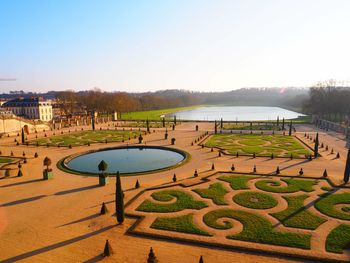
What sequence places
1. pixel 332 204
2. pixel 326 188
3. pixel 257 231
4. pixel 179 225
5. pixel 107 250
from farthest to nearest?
pixel 326 188 < pixel 332 204 < pixel 179 225 < pixel 257 231 < pixel 107 250

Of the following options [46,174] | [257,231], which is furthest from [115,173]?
[257,231]

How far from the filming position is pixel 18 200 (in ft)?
82.0

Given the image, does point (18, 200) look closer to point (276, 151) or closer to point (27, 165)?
point (27, 165)

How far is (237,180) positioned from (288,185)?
4962 millimetres

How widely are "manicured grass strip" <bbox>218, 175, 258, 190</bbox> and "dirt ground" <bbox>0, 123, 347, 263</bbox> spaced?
2.89m

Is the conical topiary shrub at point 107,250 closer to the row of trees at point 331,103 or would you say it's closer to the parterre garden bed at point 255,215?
the parterre garden bed at point 255,215

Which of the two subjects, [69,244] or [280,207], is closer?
[69,244]

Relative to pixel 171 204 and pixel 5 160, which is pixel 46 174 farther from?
pixel 171 204

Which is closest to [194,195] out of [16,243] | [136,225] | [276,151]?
[136,225]

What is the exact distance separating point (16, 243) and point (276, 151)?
123 ft

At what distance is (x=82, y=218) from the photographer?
2125cm

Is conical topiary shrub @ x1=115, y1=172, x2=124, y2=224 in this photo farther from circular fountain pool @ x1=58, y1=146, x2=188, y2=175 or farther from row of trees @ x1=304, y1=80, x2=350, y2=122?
row of trees @ x1=304, y1=80, x2=350, y2=122

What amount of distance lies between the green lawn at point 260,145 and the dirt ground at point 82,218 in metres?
4.35

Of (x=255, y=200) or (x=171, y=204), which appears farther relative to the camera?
(x=255, y=200)
